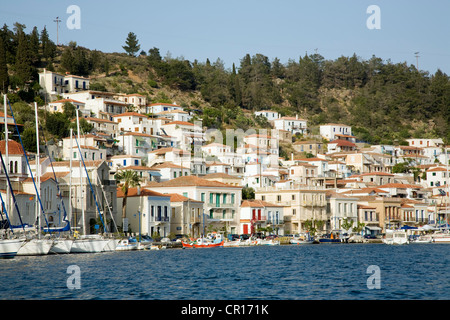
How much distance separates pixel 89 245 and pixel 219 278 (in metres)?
23.0

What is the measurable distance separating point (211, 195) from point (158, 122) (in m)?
45.4

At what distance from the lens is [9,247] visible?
52.1m

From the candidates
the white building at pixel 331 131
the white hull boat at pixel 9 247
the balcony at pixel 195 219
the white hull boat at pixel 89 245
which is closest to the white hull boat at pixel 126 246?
the white hull boat at pixel 89 245

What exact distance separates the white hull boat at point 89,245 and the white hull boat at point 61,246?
30.0 inches

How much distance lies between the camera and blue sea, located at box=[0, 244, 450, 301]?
113ft

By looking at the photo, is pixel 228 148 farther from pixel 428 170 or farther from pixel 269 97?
pixel 269 97

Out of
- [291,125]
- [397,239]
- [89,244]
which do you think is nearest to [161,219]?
[89,244]

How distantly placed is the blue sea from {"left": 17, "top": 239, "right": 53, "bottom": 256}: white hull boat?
1.37 m

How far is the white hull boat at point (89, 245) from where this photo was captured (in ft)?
201

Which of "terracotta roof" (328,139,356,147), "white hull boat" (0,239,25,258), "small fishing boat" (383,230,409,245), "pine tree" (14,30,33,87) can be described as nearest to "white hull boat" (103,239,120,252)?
"white hull boat" (0,239,25,258)

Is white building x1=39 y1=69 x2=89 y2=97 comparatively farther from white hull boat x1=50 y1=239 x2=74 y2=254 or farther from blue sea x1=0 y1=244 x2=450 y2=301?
blue sea x1=0 y1=244 x2=450 y2=301

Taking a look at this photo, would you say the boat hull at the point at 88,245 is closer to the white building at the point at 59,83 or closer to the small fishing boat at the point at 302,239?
the small fishing boat at the point at 302,239

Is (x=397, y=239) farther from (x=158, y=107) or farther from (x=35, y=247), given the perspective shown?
(x=158, y=107)
